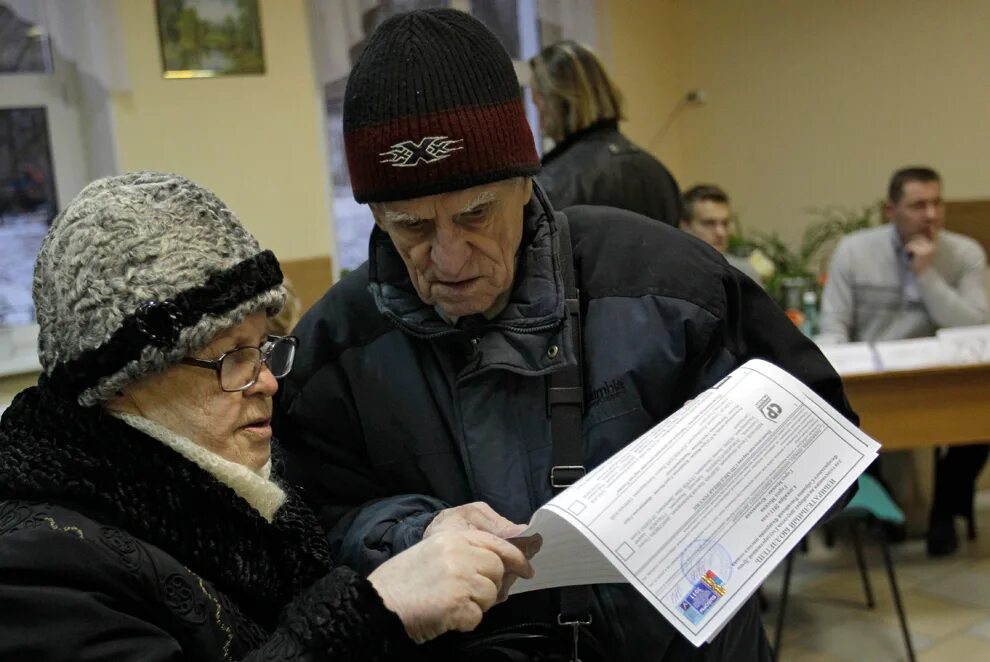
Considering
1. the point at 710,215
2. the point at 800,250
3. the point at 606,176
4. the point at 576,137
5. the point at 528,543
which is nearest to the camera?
the point at 528,543

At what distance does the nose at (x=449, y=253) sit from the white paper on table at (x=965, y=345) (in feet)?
8.39

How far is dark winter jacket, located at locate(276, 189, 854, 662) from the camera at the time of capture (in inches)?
49.8

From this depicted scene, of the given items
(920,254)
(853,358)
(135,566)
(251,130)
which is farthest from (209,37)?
(135,566)

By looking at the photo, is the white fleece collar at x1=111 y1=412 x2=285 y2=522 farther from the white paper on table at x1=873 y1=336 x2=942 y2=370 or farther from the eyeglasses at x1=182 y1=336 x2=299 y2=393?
the white paper on table at x1=873 y1=336 x2=942 y2=370

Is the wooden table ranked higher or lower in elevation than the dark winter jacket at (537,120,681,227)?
lower

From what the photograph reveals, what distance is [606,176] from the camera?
2750 mm

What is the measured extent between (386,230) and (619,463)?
461mm

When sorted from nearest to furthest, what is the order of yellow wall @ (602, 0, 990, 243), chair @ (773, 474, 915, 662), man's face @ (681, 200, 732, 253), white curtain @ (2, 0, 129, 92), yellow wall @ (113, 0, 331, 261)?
chair @ (773, 474, 915, 662), white curtain @ (2, 0, 129, 92), yellow wall @ (113, 0, 331, 261), man's face @ (681, 200, 732, 253), yellow wall @ (602, 0, 990, 243)

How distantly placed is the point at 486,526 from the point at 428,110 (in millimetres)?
499

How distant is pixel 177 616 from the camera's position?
41.2 inches

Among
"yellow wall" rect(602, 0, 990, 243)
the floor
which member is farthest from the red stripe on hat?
"yellow wall" rect(602, 0, 990, 243)

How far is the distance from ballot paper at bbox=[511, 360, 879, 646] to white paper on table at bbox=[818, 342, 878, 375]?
2.25 m

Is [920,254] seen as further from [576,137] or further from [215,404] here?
[215,404]

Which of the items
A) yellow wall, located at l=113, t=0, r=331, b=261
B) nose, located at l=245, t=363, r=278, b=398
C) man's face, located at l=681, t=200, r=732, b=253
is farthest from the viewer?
man's face, located at l=681, t=200, r=732, b=253
